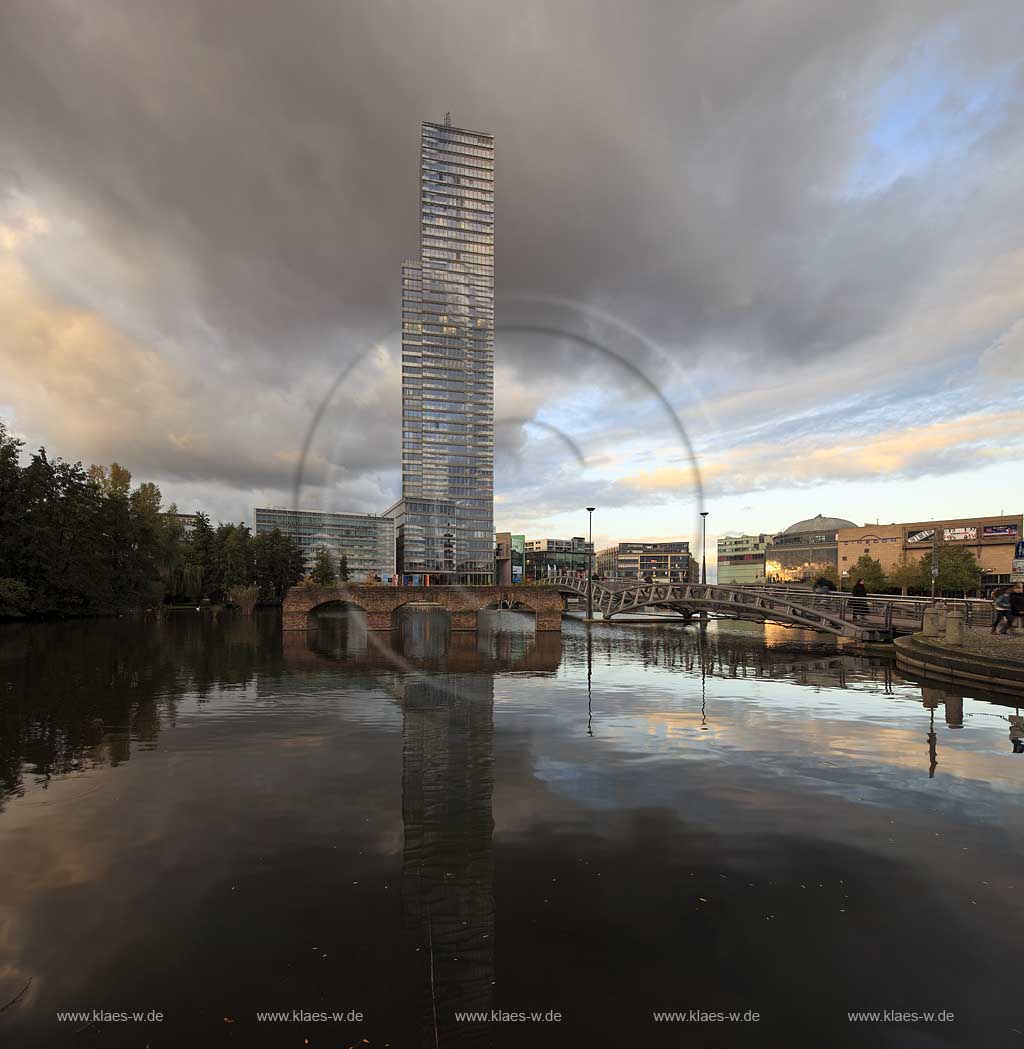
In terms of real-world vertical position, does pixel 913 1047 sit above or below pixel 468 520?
below

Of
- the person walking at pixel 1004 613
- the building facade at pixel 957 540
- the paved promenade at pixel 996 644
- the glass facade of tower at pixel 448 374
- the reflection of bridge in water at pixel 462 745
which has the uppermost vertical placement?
the glass facade of tower at pixel 448 374

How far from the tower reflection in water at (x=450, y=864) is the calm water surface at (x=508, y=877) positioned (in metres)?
0.04

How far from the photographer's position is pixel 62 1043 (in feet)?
16.4

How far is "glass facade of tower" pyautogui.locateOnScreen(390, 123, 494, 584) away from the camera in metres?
166

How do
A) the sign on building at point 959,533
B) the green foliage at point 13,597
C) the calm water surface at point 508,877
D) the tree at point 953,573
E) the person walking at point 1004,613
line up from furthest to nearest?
the sign on building at point 959,533 < the tree at point 953,573 < the green foliage at point 13,597 < the person walking at point 1004,613 < the calm water surface at point 508,877

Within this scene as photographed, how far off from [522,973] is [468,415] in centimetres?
17134

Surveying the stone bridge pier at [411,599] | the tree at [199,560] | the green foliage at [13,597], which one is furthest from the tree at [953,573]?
the tree at [199,560]

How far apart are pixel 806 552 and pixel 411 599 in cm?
16155

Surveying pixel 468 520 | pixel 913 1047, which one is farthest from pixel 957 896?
pixel 468 520

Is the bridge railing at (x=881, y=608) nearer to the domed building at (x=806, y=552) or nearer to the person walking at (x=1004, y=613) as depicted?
the person walking at (x=1004, y=613)

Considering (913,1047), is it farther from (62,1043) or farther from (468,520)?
(468,520)

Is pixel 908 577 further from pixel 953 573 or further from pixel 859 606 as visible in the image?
pixel 859 606

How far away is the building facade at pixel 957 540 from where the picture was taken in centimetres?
11544

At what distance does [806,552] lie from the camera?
578 ft
